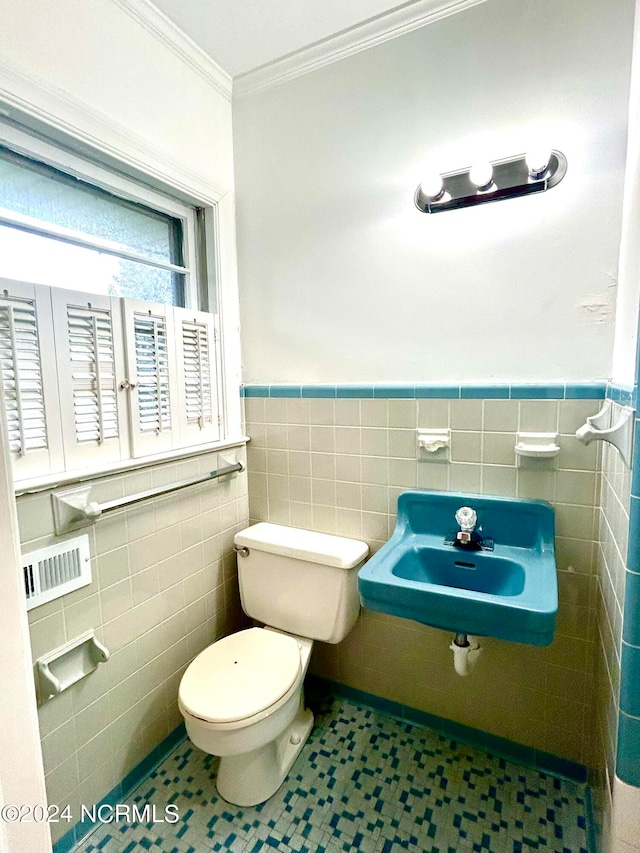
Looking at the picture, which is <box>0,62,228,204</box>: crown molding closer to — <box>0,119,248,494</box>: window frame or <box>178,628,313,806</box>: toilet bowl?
<box>0,119,248,494</box>: window frame

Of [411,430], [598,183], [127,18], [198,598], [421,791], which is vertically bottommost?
[421,791]

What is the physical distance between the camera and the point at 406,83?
1369mm

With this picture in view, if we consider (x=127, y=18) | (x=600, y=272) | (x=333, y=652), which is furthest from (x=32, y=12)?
(x=333, y=652)

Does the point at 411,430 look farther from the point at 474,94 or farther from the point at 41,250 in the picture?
the point at 41,250

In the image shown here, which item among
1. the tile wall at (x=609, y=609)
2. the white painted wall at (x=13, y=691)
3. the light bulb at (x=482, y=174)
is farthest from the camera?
the light bulb at (x=482, y=174)

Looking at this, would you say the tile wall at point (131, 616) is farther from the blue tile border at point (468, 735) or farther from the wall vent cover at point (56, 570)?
the blue tile border at point (468, 735)

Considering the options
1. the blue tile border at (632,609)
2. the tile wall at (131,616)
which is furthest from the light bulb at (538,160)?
the tile wall at (131,616)

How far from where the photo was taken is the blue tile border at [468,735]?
136 centimetres

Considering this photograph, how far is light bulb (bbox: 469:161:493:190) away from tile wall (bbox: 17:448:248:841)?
130cm

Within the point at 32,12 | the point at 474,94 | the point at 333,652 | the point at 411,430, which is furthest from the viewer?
the point at 333,652

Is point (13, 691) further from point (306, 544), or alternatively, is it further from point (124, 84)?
point (124, 84)

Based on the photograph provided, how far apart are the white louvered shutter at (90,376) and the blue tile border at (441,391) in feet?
1.96

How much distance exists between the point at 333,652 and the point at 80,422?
133 centimetres

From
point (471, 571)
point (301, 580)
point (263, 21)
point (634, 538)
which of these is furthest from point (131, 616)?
point (263, 21)
